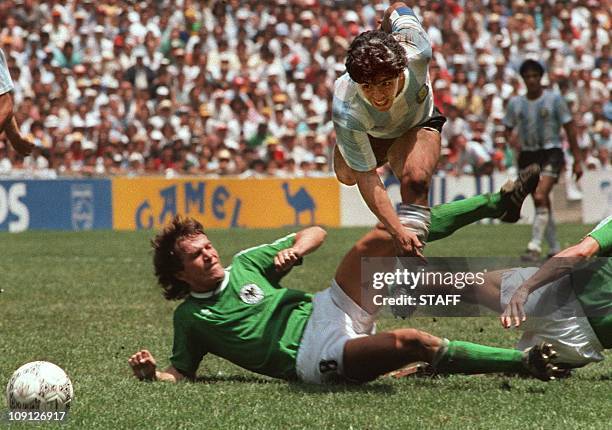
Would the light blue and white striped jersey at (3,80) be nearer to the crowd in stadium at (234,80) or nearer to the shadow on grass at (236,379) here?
the shadow on grass at (236,379)

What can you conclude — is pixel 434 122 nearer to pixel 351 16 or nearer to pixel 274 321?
pixel 274 321

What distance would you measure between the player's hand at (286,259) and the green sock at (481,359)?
2.78ft

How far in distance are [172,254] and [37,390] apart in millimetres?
1191

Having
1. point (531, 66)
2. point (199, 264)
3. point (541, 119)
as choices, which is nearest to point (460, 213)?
point (199, 264)

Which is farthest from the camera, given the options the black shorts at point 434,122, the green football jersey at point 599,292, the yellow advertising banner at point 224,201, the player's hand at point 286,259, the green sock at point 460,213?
the yellow advertising banner at point 224,201

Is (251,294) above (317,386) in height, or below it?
above

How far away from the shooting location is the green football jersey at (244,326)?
573 cm

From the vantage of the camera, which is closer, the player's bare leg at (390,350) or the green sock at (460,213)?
the player's bare leg at (390,350)

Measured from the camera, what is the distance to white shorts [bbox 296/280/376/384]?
5562 mm

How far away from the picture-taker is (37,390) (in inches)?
190

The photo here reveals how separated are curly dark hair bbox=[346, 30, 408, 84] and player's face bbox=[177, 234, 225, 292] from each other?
1.13 meters

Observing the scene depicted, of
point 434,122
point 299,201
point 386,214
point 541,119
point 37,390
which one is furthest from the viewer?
point 299,201

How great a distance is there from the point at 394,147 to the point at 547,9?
17.9 metres

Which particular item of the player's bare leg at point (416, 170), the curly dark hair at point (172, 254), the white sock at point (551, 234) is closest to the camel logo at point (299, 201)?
the white sock at point (551, 234)
